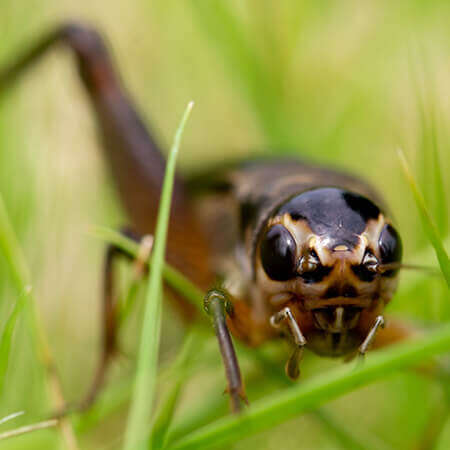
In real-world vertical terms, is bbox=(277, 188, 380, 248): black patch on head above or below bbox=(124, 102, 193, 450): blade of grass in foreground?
below

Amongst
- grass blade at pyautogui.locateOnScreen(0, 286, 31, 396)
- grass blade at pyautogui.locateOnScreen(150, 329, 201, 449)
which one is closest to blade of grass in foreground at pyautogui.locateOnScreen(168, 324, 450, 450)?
grass blade at pyautogui.locateOnScreen(150, 329, 201, 449)

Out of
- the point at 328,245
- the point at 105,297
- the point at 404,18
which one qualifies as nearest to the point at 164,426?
the point at 328,245

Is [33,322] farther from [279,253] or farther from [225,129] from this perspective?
[225,129]

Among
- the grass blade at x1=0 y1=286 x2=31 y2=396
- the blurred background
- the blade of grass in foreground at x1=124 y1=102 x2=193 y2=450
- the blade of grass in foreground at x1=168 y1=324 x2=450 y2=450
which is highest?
the grass blade at x1=0 y1=286 x2=31 y2=396

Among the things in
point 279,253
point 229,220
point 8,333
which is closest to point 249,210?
point 229,220

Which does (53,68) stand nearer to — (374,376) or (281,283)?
(281,283)

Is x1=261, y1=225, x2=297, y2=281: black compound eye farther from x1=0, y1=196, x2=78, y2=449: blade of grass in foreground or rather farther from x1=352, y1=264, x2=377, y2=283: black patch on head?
x1=0, y1=196, x2=78, y2=449: blade of grass in foreground

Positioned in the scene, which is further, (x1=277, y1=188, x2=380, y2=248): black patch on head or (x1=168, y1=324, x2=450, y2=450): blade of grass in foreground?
(x1=277, y1=188, x2=380, y2=248): black patch on head

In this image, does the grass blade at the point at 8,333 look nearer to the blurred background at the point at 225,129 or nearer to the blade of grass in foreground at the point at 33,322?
the blade of grass in foreground at the point at 33,322
